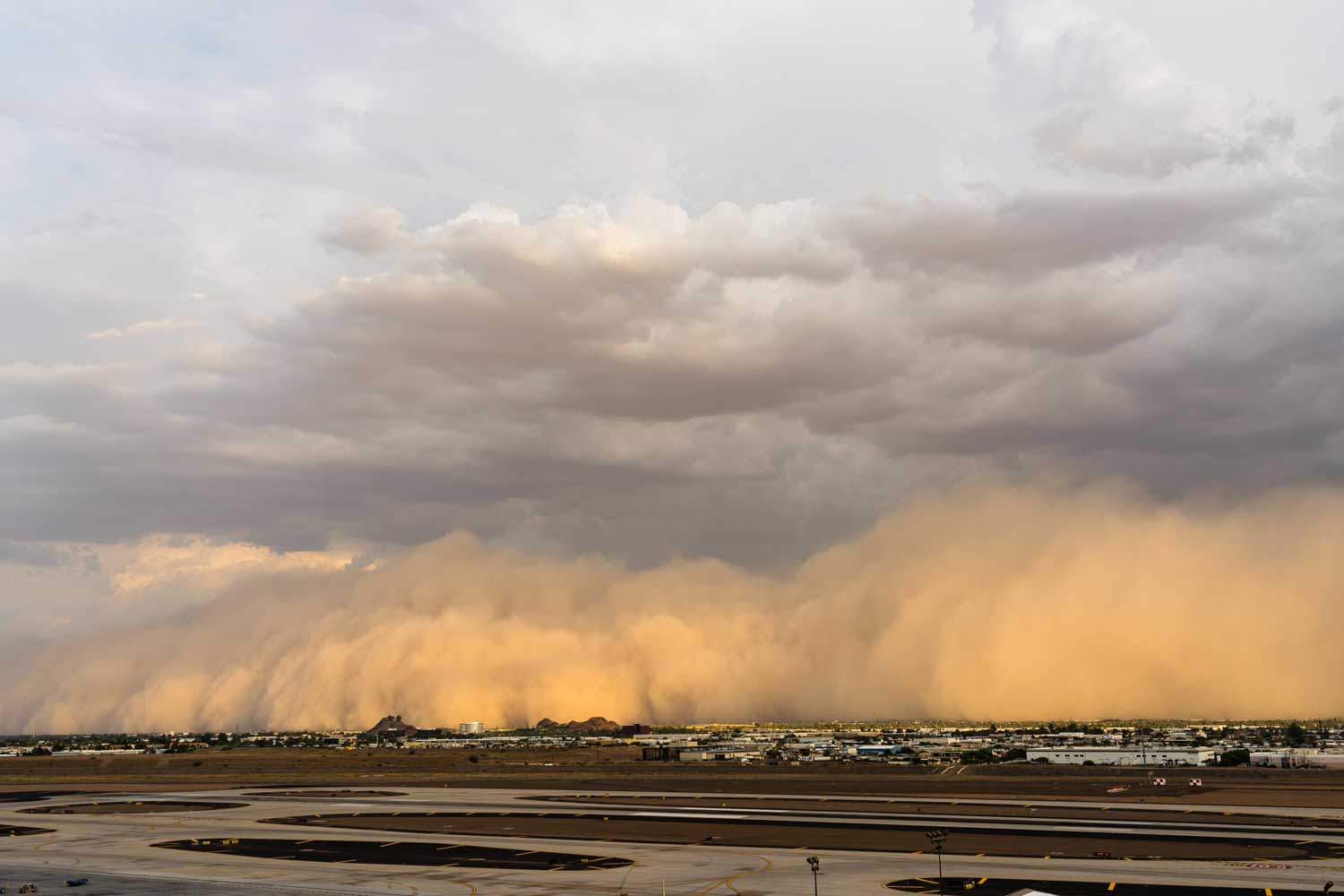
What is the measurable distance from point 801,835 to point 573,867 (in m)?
25.1

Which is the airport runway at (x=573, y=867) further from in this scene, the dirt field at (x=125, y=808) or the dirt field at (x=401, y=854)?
the dirt field at (x=125, y=808)

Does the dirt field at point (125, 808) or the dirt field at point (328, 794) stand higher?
the dirt field at point (125, 808)

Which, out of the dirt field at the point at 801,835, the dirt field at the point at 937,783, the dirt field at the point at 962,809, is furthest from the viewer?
the dirt field at the point at 937,783

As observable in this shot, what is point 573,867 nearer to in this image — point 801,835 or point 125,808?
point 801,835

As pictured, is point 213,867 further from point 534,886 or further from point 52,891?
point 534,886

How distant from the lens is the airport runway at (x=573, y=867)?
67.6 metres

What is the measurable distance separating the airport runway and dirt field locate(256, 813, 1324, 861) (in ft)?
9.90

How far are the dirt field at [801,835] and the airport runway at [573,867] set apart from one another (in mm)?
3019

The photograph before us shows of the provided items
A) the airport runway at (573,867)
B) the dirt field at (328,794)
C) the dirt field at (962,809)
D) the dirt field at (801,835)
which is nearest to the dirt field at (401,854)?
the airport runway at (573,867)

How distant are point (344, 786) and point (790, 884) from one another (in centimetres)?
12462

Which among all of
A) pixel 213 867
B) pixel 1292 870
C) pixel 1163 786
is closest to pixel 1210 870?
pixel 1292 870

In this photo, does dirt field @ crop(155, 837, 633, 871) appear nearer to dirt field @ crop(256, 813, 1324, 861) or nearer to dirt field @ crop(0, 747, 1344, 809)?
dirt field @ crop(256, 813, 1324, 861)

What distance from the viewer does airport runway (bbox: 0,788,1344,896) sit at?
67562mm

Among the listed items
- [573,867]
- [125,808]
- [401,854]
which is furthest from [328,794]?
[573,867]
